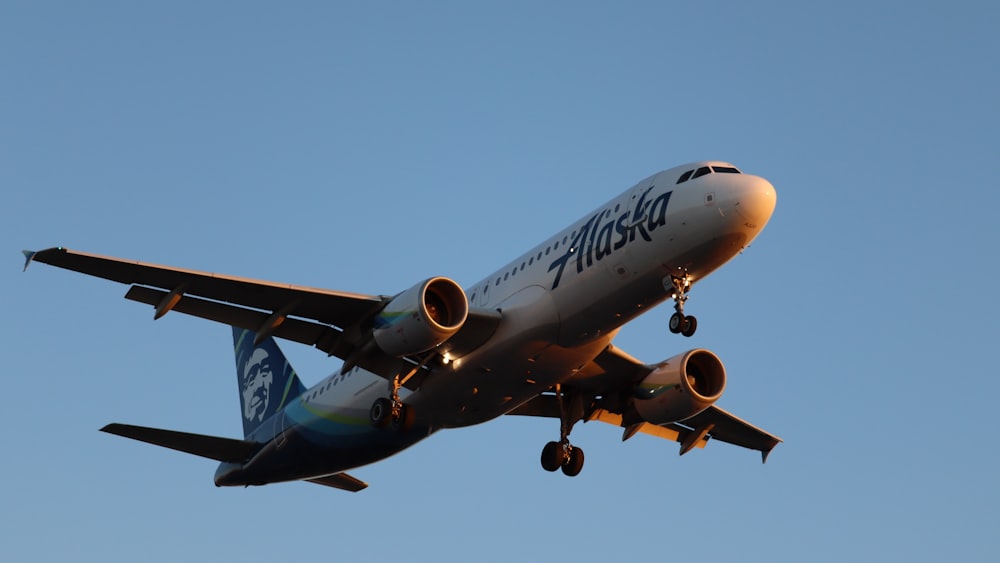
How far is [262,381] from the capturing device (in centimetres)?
4416

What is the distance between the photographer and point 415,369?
34.1 meters

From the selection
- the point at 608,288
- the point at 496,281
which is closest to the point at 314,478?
the point at 496,281

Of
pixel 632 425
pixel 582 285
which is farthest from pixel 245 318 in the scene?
pixel 632 425

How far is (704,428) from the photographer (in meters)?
41.8

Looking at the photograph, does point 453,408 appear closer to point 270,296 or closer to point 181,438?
point 270,296

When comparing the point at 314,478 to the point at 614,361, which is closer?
the point at 614,361

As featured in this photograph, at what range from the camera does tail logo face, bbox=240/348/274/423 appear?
43.1m

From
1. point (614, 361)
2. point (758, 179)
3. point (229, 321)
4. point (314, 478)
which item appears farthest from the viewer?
point (314, 478)

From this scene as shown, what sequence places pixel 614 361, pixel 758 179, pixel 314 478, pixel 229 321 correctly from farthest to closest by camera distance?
pixel 314 478, pixel 614 361, pixel 229 321, pixel 758 179

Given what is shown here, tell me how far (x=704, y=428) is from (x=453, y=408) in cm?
1029

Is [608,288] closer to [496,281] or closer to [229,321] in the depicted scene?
[496,281]

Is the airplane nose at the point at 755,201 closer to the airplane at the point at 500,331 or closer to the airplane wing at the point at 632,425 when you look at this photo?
the airplane at the point at 500,331

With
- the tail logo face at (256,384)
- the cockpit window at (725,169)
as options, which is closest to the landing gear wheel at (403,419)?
the tail logo face at (256,384)

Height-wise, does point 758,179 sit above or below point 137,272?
above
